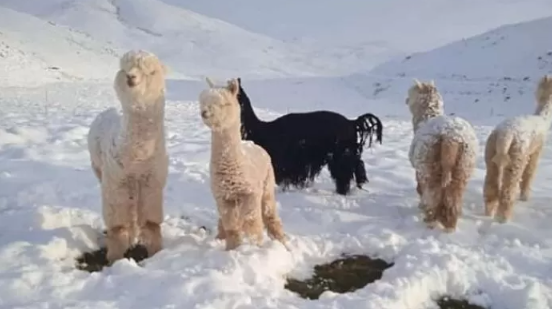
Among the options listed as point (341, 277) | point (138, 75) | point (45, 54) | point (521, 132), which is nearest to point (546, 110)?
point (521, 132)

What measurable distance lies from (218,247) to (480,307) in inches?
74.2

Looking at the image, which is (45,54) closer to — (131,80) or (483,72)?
(483,72)

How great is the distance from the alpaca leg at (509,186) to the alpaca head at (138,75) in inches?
125

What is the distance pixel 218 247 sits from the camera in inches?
180

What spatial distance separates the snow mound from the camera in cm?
3700

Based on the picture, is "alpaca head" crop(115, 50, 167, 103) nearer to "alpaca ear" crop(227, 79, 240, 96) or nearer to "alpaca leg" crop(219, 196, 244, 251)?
"alpaca ear" crop(227, 79, 240, 96)

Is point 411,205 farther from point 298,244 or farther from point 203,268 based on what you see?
point 203,268

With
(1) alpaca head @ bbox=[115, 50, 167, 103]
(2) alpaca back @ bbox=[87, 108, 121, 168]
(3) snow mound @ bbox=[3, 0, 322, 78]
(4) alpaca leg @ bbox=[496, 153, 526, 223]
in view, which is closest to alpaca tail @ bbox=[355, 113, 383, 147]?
(4) alpaca leg @ bbox=[496, 153, 526, 223]

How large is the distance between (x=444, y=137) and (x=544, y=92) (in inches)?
65.3

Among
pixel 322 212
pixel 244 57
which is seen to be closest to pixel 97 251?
pixel 322 212

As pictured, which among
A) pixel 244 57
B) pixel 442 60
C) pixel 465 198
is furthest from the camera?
pixel 244 57

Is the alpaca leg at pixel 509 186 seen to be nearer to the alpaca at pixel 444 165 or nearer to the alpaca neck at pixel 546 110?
the alpaca at pixel 444 165

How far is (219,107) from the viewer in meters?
4.07

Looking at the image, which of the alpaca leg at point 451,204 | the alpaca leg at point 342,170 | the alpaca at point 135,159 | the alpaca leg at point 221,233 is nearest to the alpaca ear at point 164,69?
A: the alpaca at point 135,159
